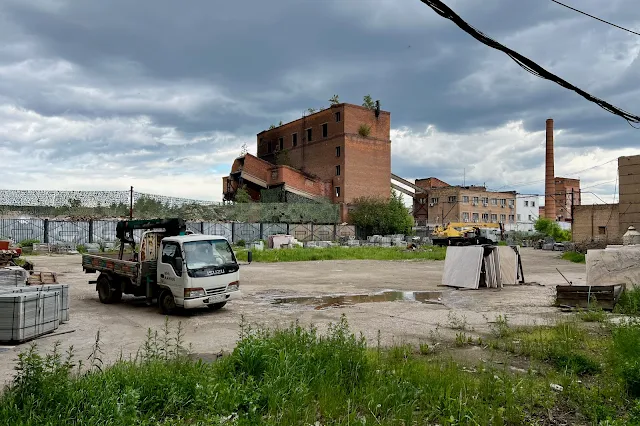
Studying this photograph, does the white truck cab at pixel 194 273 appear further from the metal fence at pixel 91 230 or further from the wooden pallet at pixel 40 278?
the metal fence at pixel 91 230

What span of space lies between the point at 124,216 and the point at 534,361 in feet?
143

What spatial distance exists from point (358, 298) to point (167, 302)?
582cm

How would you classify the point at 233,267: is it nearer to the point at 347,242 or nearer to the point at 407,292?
the point at 407,292

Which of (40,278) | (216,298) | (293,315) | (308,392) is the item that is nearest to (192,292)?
(216,298)

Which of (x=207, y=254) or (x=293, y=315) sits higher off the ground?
(x=207, y=254)

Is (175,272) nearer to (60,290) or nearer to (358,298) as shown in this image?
(60,290)

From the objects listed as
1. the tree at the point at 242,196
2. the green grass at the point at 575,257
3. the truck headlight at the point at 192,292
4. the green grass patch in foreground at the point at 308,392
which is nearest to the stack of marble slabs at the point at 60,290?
the truck headlight at the point at 192,292

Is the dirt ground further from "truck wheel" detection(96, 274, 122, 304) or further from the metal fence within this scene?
the metal fence

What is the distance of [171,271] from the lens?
36.9 ft

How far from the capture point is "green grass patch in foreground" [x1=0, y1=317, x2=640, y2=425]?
4.71 metres

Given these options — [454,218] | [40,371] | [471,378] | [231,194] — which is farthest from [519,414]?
[454,218]

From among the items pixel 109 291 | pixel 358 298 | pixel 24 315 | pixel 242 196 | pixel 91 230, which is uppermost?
pixel 242 196

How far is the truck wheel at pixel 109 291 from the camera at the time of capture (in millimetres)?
12969

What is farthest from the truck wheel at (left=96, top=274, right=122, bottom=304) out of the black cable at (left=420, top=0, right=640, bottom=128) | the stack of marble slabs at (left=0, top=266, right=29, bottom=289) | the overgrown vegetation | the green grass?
the overgrown vegetation
